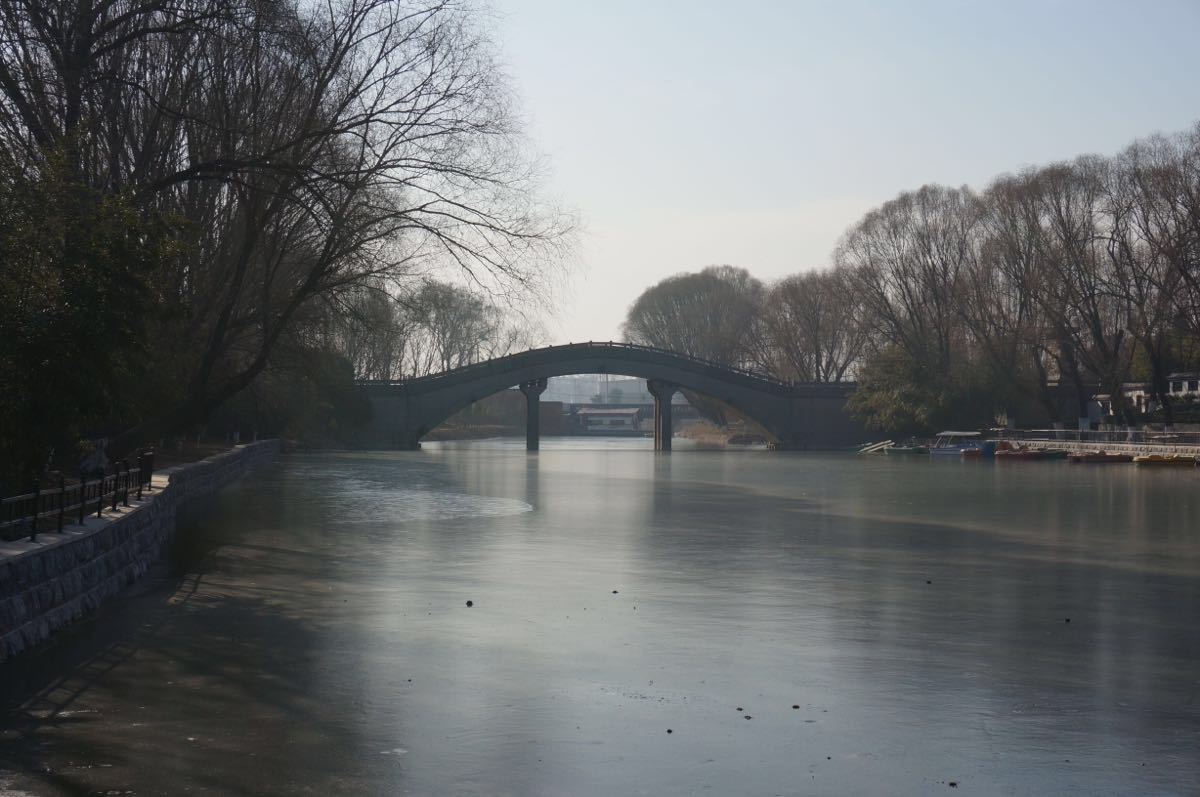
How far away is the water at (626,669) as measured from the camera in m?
9.02

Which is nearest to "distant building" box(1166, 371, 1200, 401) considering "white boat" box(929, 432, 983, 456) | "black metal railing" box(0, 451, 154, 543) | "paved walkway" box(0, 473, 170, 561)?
"white boat" box(929, 432, 983, 456)

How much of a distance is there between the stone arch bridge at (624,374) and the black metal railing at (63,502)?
70687 millimetres

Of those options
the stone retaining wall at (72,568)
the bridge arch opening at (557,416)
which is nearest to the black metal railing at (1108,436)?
the bridge arch opening at (557,416)

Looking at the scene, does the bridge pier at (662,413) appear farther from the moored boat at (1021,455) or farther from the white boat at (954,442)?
the moored boat at (1021,455)

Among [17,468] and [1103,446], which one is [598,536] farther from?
[1103,446]

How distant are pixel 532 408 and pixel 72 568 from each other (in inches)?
3469

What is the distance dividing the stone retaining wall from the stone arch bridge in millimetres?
73113

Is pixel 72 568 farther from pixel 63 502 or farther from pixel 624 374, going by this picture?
pixel 624 374

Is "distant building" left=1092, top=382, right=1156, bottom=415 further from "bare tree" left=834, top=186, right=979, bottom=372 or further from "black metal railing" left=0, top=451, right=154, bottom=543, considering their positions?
"black metal railing" left=0, top=451, right=154, bottom=543

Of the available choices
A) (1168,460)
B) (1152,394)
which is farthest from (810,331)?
(1168,460)

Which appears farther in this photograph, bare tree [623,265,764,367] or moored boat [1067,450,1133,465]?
bare tree [623,265,764,367]

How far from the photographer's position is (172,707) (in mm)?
10812

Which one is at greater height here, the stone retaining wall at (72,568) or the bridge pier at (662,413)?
the bridge pier at (662,413)

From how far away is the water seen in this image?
355 inches
